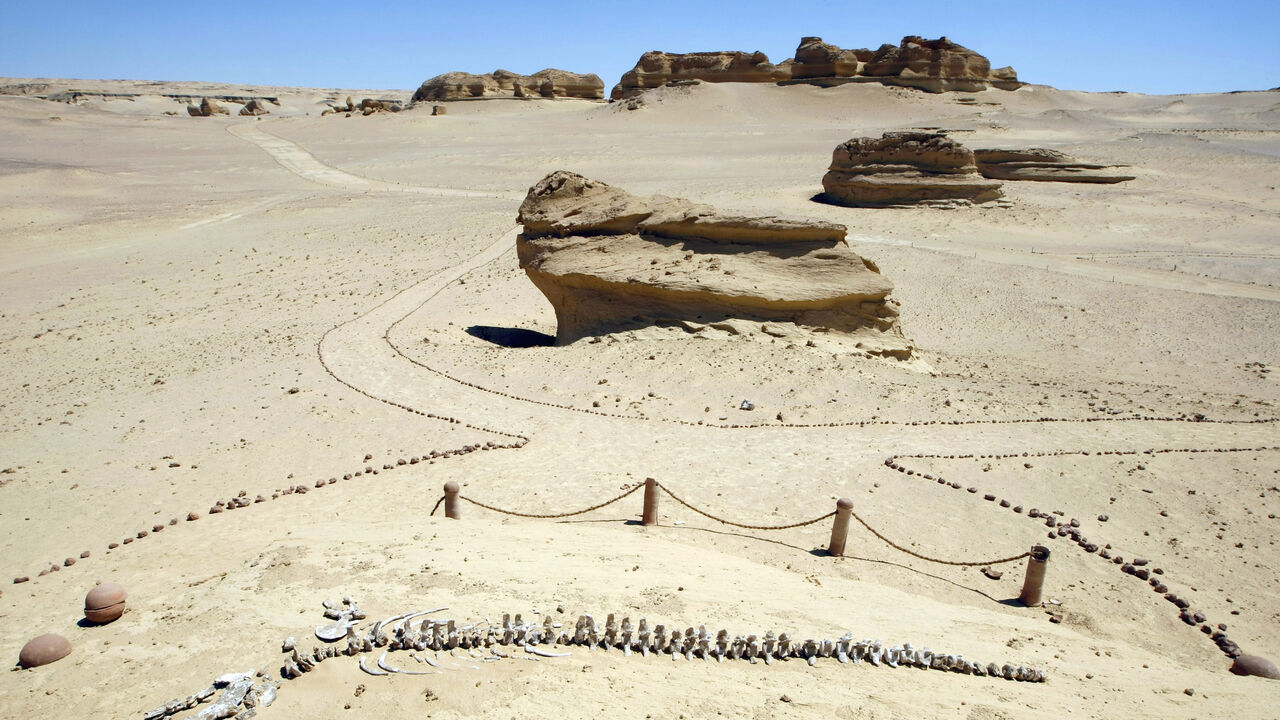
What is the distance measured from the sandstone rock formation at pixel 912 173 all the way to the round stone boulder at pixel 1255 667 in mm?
22425

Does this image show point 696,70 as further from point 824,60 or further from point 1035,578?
point 1035,578

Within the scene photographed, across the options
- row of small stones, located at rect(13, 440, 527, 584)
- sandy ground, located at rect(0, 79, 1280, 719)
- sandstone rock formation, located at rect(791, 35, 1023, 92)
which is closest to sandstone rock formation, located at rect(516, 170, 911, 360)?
sandy ground, located at rect(0, 79, 1280, 719)

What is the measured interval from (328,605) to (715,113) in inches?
2052

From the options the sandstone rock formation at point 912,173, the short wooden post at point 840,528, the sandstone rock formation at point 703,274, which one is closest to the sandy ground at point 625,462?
the short wooden post at point 840,528

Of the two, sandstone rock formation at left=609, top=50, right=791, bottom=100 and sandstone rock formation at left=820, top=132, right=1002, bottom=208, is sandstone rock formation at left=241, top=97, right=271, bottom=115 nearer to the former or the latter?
sandstone rock formation at left=609, top=50, right=791, bottom=100

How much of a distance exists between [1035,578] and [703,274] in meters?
7.37

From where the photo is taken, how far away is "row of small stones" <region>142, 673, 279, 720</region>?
453cm

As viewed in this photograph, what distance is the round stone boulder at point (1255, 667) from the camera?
6.15 m

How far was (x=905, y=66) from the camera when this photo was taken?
56344 millimetres

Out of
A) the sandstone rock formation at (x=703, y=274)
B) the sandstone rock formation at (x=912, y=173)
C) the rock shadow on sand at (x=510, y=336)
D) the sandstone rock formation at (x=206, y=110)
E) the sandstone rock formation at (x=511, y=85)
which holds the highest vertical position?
the sandstone rock formation at (x=511, y=85)

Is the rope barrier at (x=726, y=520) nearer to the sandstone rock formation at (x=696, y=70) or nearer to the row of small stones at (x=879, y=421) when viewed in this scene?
the row of small stones at (x=879, y=421)

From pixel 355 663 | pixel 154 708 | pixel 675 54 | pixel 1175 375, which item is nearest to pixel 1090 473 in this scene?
pixel 1175 375

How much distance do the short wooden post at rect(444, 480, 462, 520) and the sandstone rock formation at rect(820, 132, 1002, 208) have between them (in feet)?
72.6

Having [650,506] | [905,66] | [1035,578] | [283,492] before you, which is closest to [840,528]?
[1035,578]
